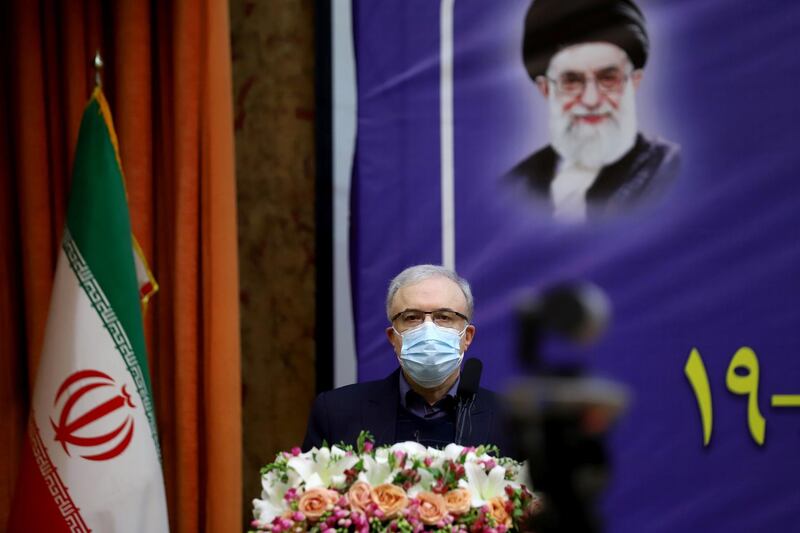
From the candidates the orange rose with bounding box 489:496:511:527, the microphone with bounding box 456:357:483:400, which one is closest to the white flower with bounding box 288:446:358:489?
the orange rose with bounding box 489:496:511:527

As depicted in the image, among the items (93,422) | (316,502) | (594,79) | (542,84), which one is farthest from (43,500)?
(594,79)

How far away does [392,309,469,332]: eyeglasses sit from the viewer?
86.4 inches

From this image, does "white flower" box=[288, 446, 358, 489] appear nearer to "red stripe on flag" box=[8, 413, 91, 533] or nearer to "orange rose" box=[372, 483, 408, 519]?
"orange rose" box=[372, 483, 408, 519]

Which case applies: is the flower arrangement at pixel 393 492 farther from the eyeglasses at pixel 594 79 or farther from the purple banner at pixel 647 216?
the eyeglasses at pixel 594 79

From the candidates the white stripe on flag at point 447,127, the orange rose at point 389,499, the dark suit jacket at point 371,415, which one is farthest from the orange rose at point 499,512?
the white stripe on flag at point 447,127

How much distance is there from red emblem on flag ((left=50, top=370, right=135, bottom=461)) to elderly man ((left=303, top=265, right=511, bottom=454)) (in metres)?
0.75

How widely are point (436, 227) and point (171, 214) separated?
82 cm

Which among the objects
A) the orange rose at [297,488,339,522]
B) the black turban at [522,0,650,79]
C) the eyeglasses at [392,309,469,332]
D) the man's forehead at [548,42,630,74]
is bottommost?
the orange rose at [297,488,339,522]

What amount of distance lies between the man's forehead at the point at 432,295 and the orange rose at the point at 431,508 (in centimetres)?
78

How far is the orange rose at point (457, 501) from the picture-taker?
1.44 m

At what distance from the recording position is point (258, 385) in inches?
128

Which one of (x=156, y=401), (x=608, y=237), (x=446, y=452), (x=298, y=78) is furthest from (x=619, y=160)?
(x=446, y=452)

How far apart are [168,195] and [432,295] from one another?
119 centimetres

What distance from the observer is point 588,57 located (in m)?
3.15
